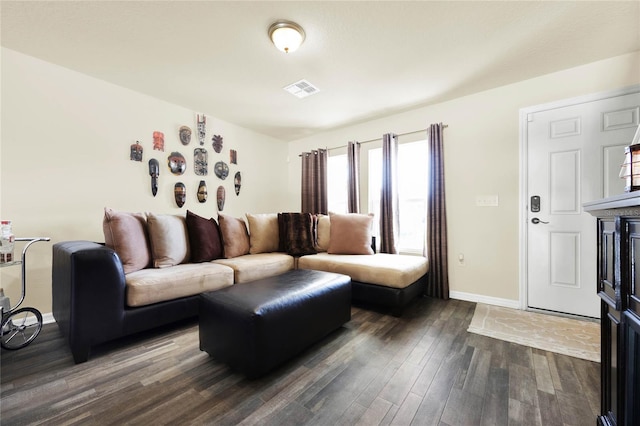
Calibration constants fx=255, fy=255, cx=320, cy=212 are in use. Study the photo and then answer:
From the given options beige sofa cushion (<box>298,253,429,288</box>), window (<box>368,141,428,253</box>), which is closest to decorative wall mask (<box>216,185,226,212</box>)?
beige sofa cushion (<box>298,253,429,288</box>)

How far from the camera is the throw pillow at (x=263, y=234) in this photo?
3.27m

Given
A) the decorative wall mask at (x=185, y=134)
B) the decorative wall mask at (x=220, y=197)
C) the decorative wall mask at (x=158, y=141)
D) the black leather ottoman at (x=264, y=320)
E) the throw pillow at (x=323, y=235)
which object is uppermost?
the decorative wall mask at (x=185, y=134)

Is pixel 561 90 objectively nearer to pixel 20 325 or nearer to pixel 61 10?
pixel 61 10

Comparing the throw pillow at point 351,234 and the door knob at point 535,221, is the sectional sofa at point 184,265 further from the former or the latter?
the door knob at point 535,221

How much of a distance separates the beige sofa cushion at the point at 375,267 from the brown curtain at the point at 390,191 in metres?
A: 0.49

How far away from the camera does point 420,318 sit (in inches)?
94.8

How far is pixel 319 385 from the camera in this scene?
4.71ft

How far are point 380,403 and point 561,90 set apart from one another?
10.5ft

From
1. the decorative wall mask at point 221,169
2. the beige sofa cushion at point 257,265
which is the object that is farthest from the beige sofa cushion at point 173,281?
the decorative wall mask at point 221,169

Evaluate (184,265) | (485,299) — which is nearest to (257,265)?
(184,265)

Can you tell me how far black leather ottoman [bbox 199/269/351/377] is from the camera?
4.74 feet

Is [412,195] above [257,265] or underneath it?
above

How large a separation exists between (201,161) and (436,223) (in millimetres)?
3137

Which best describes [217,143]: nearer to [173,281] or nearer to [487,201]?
[173,281]
